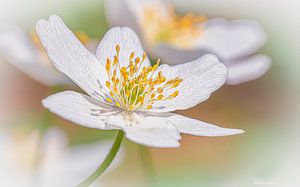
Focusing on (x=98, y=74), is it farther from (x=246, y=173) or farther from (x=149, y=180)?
(x=246, y=173)

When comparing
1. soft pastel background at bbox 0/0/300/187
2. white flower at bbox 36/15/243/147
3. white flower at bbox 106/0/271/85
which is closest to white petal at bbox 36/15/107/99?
white flower at bbox 36/15/243/147

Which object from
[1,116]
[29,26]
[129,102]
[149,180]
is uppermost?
[29,26]

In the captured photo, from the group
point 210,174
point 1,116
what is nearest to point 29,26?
point 1,116

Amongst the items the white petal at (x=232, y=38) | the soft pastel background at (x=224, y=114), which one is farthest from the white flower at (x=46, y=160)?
the white petal at (x=232, y=38)

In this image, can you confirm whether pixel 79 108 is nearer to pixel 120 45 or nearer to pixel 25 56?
pixel 120 45

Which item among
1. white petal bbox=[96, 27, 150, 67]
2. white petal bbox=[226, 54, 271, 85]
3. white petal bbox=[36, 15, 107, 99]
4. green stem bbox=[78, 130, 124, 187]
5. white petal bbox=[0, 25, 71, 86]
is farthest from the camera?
white petal bbox=[226, 54, 271, 85]

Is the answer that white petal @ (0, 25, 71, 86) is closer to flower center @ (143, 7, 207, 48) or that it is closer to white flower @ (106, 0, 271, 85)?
white flower @ (106, 0, 271, 85)
